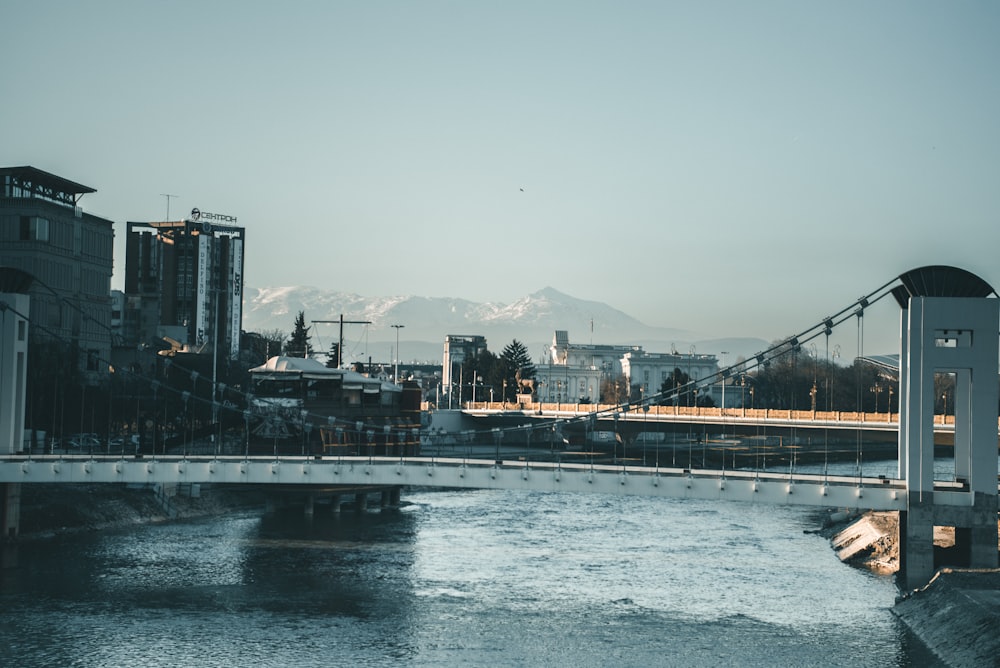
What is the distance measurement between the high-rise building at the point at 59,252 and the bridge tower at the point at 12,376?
26.3 meters

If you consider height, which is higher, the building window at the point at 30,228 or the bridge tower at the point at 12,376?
the building window at the point at 30,228

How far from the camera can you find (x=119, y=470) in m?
58.8

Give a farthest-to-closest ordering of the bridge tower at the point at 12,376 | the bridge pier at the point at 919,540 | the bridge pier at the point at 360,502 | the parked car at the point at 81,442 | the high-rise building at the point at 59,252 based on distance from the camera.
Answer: the high-rise building at the point at 59,252, the bridge pier at the point at 360,502, the parked car at the point at 81,442, the bridge tower at the point at 12,376, the bridge pier at the point at 919,540

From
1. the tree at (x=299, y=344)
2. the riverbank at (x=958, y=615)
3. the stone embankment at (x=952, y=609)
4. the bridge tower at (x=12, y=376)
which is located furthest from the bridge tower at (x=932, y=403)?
the tree at (x=299, y=344)

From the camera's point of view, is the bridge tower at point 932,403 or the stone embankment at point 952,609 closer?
the stone embankment at point 952,609

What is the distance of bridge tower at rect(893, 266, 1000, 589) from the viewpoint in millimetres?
52844

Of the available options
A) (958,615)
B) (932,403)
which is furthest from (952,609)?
(932,403)

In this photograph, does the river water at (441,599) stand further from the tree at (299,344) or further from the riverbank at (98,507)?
the tree at (299,344)

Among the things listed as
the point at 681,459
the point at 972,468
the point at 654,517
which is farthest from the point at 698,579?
the point at 681,459

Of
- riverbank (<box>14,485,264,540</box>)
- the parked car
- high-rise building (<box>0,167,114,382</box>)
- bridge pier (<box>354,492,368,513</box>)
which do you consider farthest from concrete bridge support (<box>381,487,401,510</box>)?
high-rise building (<box>0,167,114,382</box>)

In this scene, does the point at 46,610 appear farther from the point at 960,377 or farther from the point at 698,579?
the point at 960,377

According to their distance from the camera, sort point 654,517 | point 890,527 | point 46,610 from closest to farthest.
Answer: point 46,610
point 890,527
point 654,517

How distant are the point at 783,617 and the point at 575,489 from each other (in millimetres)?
11782

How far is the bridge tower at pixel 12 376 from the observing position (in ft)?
206
